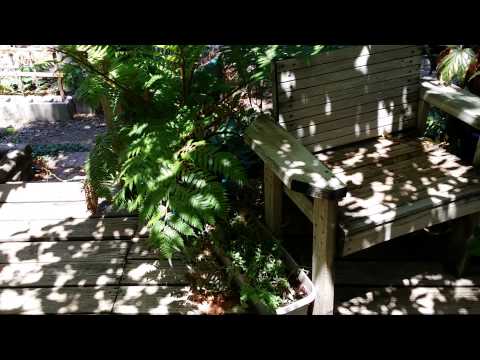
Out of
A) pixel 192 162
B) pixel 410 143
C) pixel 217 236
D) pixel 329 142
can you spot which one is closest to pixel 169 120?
pixel 192 162

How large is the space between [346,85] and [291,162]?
42.8 inches

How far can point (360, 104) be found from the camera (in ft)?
12.0

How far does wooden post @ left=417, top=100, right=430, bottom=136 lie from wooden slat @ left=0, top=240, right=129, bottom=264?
2507 mm

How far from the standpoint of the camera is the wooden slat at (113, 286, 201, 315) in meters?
3.08

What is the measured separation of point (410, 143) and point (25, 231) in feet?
10.2

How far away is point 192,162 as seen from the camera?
10.1 feet

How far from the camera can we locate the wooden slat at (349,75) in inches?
132

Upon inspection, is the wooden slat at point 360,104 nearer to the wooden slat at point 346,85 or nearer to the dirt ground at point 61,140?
the wooden slat at point 346,85

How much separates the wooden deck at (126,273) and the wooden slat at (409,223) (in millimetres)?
635

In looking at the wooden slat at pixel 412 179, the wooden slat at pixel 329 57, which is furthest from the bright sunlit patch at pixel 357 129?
the wooden slat at pixel 329 57

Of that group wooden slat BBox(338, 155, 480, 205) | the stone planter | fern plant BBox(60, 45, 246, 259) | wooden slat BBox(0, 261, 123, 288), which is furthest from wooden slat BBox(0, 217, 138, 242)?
the stone planter

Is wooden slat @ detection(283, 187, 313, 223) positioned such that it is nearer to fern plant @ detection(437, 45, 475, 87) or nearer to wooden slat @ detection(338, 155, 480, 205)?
wooden slat @ detection(338, 155, 480, 205)

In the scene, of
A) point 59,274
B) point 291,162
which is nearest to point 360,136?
point 291,162

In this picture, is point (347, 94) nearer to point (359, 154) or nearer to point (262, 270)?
point (359, 154)
